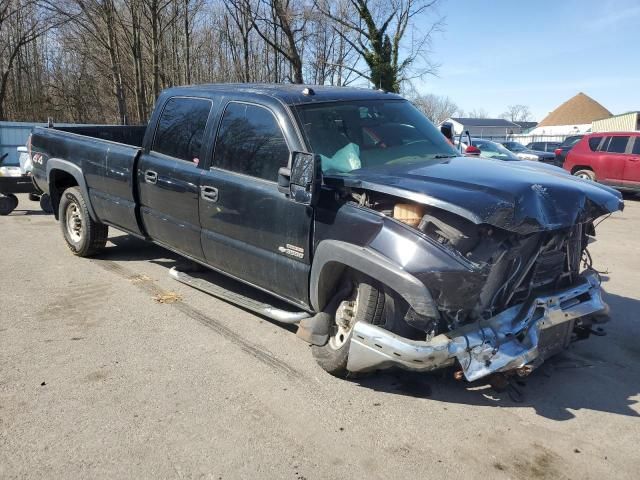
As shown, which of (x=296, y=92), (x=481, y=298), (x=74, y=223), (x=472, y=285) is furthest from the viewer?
(x=74, y=223)

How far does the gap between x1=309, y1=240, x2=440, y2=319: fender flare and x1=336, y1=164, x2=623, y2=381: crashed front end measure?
43 millimetres

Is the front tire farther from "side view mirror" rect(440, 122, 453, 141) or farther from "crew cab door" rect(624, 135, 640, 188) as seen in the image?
"crew cab door" rect(624, 135, 640, 188)

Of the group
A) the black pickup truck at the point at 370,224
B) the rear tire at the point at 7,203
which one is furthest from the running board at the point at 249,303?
the rear tire at the point at 7,203

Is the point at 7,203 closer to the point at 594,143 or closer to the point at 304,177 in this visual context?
the point at 304,177

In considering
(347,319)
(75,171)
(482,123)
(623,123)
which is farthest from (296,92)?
(482,123)

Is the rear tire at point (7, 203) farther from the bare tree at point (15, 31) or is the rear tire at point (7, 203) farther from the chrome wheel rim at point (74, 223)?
the bare tree at point (15, 31)

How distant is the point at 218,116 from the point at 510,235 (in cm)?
263

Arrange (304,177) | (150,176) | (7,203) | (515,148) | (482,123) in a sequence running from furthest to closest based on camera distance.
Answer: (482,123), (515,148), (7,203), (150,176), (304,177)

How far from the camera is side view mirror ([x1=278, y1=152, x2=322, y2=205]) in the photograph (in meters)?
3.43

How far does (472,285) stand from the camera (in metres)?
2.99

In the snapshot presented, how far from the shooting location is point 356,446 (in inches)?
118

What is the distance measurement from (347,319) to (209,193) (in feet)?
5.32

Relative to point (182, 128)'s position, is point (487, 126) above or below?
below

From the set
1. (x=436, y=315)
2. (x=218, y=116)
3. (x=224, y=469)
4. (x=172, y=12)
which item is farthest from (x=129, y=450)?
(x=172, y=12)
